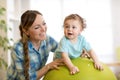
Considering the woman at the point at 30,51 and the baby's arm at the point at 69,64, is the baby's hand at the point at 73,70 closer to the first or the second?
the baby's arm at the point at 69,64

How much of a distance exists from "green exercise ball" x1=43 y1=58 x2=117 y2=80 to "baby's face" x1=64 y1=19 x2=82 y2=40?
0.53ft

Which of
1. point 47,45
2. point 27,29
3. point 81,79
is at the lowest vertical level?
point 81,79

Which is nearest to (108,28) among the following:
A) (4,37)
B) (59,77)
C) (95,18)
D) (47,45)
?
(95,18)

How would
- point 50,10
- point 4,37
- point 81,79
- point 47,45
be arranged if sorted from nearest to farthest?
point 81,79 → point 47,45 → point 4,37 → point 50,10

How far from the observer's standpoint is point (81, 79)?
1.49m

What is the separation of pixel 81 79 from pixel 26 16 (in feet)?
1.95

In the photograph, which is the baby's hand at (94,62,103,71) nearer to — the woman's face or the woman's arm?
the woman's arm

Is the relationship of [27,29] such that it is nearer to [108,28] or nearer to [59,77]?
[59,77]

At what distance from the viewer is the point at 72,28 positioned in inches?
65.2

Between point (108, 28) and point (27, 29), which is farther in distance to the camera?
point (108, 28)

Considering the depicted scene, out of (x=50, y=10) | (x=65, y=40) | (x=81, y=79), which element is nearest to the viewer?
(x=81, y=79)

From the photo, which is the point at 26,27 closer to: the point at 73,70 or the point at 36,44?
the point at 36,44

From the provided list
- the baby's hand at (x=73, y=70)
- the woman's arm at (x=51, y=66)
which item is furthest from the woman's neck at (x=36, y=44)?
the baby's hand at (x=73, y=70)

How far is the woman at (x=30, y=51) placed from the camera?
173cm
